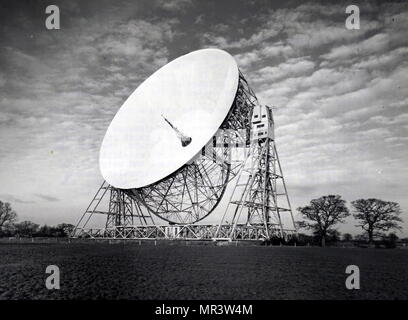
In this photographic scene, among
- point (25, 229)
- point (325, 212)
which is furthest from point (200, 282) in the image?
point (25, 229)

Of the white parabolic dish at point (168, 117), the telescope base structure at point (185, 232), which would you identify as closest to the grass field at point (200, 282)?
the white parabolic dish at point (168, 117)

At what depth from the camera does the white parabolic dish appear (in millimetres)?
43438

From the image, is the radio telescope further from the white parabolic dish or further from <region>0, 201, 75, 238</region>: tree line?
<region>0, 201, 75, 238</region>: tree line

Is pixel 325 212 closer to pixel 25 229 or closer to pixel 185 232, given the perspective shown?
pixel 185 232

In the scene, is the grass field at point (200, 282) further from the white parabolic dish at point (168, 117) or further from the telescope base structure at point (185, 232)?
the telescope base structure at point (185, 232)

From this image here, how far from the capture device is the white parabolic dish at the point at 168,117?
4344cm

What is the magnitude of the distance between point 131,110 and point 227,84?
532 inches

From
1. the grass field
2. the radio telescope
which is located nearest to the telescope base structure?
the radio telescope
